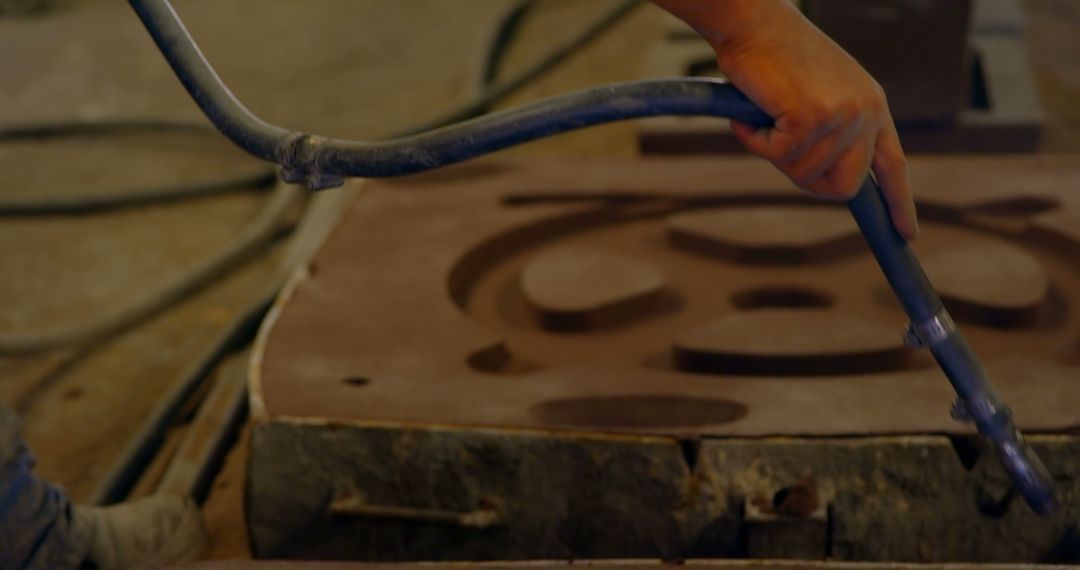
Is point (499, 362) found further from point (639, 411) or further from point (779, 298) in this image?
point (779, 298)

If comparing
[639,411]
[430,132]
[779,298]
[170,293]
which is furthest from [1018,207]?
[170,293]

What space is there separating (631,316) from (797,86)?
0.64 meters

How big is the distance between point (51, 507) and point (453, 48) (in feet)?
7.41

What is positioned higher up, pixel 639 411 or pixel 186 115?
pixel 639 411

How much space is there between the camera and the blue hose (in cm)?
82

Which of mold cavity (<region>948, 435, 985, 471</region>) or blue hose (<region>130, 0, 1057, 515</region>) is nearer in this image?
blue hose (<region>130, 0, 1057, 515</region>)

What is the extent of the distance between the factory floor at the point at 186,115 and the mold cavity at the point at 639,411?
1.63 feet

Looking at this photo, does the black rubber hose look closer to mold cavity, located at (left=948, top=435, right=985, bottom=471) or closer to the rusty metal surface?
the rusty metal surface

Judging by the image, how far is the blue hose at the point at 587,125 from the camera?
0.82 metres

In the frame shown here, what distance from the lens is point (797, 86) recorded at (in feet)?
2.60

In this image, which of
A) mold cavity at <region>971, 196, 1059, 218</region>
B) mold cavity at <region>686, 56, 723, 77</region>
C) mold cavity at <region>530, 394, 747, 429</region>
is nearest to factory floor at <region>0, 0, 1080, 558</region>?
mold cavity at <region>686, 56, 723, 77</region>

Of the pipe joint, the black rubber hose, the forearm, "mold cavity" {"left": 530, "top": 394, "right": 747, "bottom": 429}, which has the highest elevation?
the forearm

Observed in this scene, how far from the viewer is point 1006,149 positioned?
1937 millimetres

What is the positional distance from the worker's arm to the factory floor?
2.97ft
